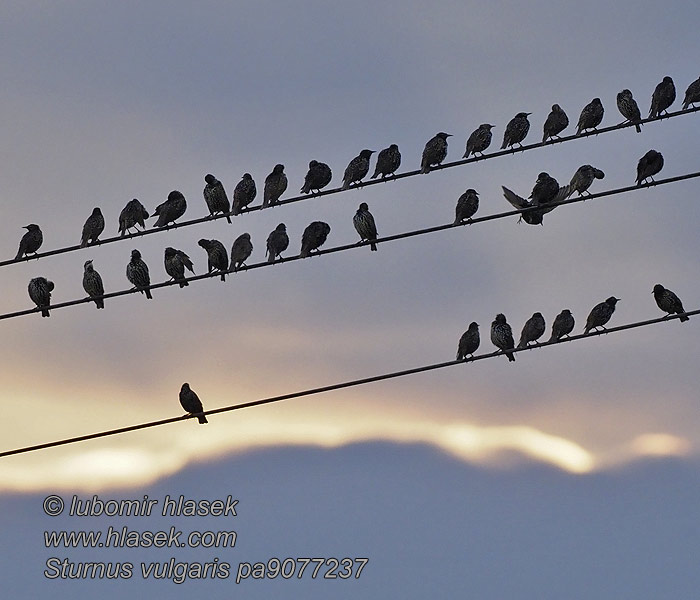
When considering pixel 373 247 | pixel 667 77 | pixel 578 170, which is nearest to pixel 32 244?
pixel 373 247

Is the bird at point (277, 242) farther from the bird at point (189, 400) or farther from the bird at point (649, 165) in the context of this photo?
the bird at point (649, 165)

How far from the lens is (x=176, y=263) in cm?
2295

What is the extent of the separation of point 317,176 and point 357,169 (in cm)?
110

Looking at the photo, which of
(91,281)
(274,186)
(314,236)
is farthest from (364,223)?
(91,281)

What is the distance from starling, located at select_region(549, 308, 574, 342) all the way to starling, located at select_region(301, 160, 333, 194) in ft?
14.0

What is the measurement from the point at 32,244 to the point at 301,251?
3.90m

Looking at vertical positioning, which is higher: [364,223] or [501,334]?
[364,223]

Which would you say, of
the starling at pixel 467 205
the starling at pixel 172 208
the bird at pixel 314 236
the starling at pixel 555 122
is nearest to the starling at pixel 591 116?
the starling at pixel 555 122

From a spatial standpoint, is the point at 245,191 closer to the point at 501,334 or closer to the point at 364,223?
the point at 364,223

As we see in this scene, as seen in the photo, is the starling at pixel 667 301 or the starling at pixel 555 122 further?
the starling at pixel 555 122

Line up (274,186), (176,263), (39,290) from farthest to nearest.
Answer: (274,186) < (39,290) < (176,263)

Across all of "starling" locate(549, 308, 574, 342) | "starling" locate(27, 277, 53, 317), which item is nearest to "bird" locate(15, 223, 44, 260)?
"starling" locate(27, 277, 53, 317)

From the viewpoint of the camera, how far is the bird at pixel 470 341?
23.2 meters

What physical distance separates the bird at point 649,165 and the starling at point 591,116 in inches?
45.3
